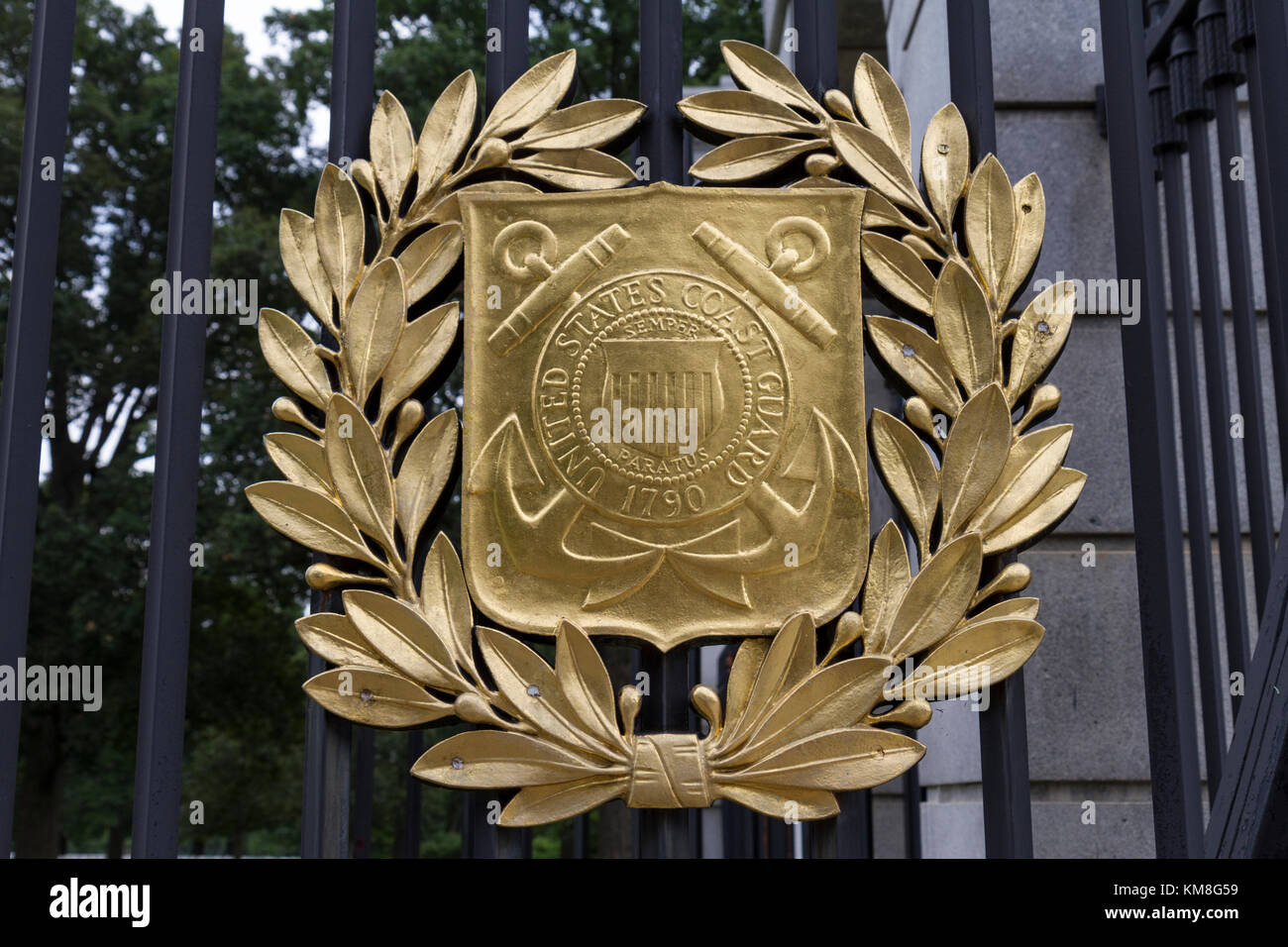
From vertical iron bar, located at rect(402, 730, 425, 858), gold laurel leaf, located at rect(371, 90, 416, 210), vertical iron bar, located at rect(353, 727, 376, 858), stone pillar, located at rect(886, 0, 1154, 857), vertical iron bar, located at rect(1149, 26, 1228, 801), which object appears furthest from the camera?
vertical iron bar, located at rect(402, 730, 425, 858)

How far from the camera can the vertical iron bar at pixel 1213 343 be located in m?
3.31

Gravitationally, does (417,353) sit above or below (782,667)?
above

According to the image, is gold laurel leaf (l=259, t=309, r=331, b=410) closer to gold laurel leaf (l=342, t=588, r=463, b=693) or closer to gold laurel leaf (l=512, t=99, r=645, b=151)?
gold laurel leaf (l=342, t=588, r=463, b=693)

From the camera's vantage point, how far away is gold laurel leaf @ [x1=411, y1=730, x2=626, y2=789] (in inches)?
100

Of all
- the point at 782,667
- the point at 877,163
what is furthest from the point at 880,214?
the point at 782,667

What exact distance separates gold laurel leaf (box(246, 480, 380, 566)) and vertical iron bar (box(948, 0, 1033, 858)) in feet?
4.63

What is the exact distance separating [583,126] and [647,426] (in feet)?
2.42

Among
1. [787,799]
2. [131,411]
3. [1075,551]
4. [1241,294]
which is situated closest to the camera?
[787,799]

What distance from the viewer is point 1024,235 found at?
110 inches

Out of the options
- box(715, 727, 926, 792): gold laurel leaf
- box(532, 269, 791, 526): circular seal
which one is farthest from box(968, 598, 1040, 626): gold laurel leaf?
box(532, 269, 791, 526): circular seal

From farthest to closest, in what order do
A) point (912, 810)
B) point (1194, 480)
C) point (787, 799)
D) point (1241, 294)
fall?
point (912, 810), point (1194, 480), point (1241, 294), point (787, 799)

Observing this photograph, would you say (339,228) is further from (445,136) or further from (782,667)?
(782,667)
